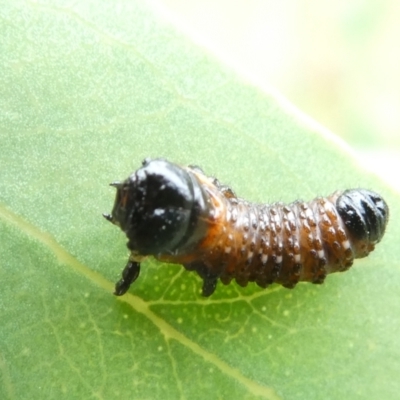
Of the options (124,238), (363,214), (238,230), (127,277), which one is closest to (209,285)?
(238,230)

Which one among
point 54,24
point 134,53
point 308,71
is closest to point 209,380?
point 134,53

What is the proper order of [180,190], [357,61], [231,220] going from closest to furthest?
[180,190] → [231,220] → [357,61]

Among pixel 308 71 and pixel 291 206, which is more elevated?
pixel 291 206

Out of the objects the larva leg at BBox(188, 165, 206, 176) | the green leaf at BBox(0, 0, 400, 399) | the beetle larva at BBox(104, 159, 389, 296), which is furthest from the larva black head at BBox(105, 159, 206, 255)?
the green leaf at BBox(0, 0, 400, 399)

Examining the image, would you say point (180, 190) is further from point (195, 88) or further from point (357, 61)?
point (357, 61)

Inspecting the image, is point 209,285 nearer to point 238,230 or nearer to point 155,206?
point 238,230
